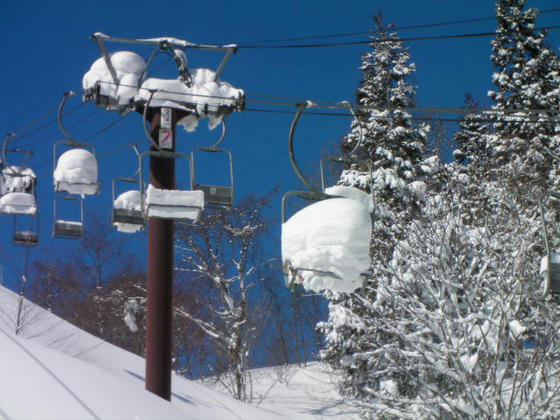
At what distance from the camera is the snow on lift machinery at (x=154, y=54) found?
826 centimetres

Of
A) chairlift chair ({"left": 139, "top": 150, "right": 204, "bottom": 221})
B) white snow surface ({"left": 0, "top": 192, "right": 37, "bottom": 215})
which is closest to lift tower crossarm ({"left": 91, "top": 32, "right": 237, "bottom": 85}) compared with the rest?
chairlift chair ({"left": 139, "top": 150, "right": 204, "bottom": 221})

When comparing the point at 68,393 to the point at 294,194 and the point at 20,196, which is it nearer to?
the point at 294,194

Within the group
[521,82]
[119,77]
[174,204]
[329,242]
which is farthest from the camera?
[521,82]

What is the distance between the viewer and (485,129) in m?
31.6

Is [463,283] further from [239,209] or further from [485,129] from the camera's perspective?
[485,129]

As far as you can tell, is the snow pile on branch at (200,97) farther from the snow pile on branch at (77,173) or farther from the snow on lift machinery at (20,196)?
the snow on lift machinery at (20,196)

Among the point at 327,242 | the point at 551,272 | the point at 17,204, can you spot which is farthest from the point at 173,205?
the point at 17,204

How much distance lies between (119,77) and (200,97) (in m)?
1.34

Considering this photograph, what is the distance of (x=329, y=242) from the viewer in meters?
5.24

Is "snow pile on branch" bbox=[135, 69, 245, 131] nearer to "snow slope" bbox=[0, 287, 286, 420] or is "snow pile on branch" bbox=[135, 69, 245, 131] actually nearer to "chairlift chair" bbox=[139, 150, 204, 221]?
"chairlift chair" bbox=[139, 150, 204, 221]

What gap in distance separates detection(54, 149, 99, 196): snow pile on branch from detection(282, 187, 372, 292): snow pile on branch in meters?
5.58

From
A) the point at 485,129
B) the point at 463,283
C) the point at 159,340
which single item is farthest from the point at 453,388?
the point at 485,129

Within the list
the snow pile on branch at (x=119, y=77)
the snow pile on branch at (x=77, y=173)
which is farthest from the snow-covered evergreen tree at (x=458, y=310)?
the snow pile on branch at (x=77, y=173)

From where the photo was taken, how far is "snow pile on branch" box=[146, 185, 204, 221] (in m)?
7.59
